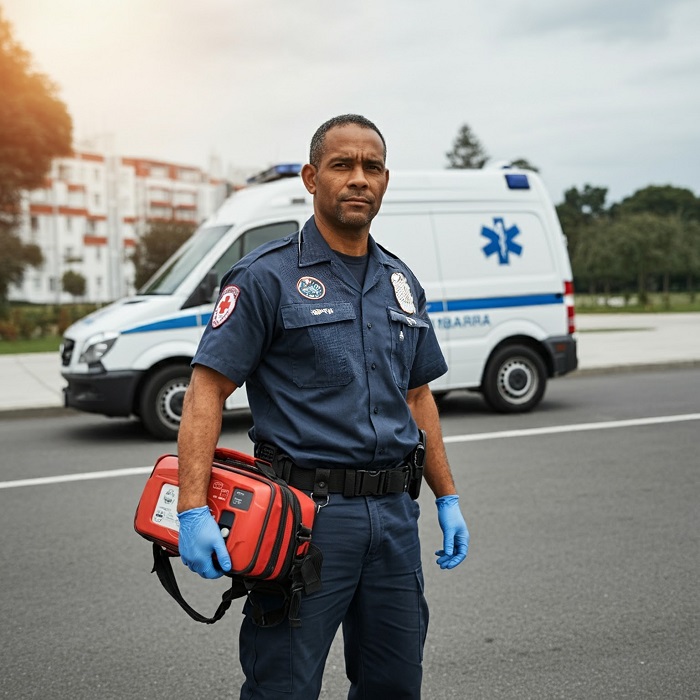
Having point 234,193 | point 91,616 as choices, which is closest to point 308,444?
point 91,616

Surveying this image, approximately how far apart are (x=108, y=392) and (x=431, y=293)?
11.0 feet

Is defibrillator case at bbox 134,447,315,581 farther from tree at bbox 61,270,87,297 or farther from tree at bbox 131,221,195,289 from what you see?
tree at bbox 61,270,87,297

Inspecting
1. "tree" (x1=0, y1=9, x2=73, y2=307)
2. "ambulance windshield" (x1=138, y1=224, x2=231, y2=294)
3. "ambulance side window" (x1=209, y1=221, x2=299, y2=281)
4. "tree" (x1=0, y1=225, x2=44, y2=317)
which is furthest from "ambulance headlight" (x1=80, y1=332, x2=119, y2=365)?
"tree" (x1=0, y1=9, x2=73, y2=307)

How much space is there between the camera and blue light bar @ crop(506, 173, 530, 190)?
10062 mm

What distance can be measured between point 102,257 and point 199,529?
306ft

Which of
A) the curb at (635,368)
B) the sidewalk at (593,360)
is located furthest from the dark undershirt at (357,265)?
the curb at (635,368)

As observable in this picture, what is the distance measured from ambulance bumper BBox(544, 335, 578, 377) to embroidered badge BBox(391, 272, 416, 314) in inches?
306

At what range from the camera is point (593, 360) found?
51.3 ft

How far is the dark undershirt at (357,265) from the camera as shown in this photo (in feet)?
8.06

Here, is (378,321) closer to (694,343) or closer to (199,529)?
(199,529)

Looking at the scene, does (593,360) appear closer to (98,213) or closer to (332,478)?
(332,478)

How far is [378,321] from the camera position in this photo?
244cm

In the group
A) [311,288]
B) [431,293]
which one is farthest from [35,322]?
[311,288]

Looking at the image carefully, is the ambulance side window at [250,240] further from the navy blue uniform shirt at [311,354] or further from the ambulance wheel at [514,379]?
the navy blue uniform shirt at [311,354]
